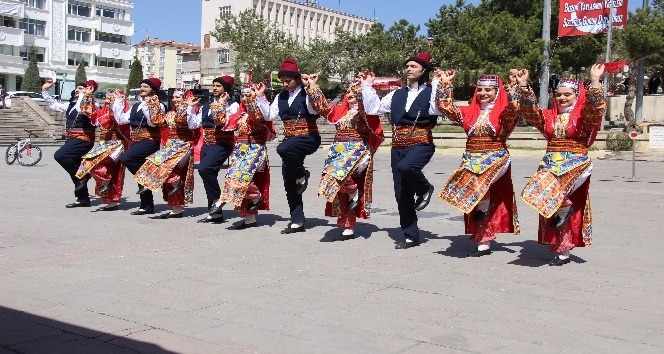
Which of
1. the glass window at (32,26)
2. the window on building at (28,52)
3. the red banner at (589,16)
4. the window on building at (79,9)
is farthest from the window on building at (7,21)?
the red banner at (589,16)

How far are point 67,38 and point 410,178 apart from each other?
2947 inches

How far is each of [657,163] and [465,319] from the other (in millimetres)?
20649

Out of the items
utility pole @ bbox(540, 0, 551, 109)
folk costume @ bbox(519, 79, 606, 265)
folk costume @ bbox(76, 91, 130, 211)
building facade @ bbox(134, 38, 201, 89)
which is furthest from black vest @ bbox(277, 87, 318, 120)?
building facade @ bbox(134, 38, 201, 89)

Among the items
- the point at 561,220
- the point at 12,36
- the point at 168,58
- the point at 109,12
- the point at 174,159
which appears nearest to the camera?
the point at 561,220

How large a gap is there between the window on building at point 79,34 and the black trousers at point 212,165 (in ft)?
237

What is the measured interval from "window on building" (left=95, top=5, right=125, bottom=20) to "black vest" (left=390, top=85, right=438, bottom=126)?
7741 centimetres

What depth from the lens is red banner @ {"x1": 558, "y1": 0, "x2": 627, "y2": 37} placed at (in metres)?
32.6

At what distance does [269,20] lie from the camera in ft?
306

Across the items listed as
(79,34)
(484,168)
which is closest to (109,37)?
(79,34)

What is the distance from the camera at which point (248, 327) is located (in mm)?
5133

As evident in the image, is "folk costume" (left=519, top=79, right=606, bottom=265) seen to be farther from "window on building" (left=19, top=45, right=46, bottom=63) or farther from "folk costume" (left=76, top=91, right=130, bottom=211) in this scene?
"window on building" (left=19, top=45, right=46, bottom=63)

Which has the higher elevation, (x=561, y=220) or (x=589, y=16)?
(x=589, y=16)

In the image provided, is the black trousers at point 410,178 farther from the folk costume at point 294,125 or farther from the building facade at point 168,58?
the building facade at point 168,58

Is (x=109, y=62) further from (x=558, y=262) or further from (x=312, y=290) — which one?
(x=312, y=290)
